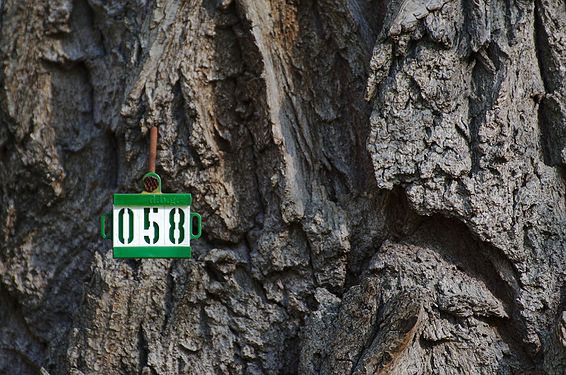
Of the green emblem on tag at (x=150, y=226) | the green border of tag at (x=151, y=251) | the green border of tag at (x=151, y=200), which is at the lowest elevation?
the green border of tag at (x=151, y=251)

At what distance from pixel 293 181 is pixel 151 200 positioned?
53 cm

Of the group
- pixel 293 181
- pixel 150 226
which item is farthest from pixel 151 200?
pixel 293 181

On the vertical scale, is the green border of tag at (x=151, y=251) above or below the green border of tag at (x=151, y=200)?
below

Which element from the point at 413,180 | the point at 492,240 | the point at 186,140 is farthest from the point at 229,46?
the point at 492,240

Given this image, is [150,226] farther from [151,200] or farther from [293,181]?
[293,181]

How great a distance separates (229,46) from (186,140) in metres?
0.31

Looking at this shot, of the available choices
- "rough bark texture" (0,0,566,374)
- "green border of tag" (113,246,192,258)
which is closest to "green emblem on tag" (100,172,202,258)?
"green border of tag" (113,246,192,258)

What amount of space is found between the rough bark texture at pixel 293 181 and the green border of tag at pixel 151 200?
0.44 m

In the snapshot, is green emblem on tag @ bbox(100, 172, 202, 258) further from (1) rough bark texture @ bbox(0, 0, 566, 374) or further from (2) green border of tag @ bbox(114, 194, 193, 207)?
(1) rough bark texture @ bbox(0, 0, 566, 374)

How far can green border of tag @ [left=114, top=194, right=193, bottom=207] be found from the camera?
198 centimetres

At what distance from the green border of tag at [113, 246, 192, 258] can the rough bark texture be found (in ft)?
1.43

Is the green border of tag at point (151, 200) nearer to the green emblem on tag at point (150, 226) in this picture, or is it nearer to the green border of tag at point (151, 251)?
the green emblem on tag at point (150, 226)

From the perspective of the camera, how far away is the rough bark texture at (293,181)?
2.23 metres

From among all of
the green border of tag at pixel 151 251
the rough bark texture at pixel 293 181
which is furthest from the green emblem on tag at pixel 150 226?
the rough bark texture at pixel 293 181
